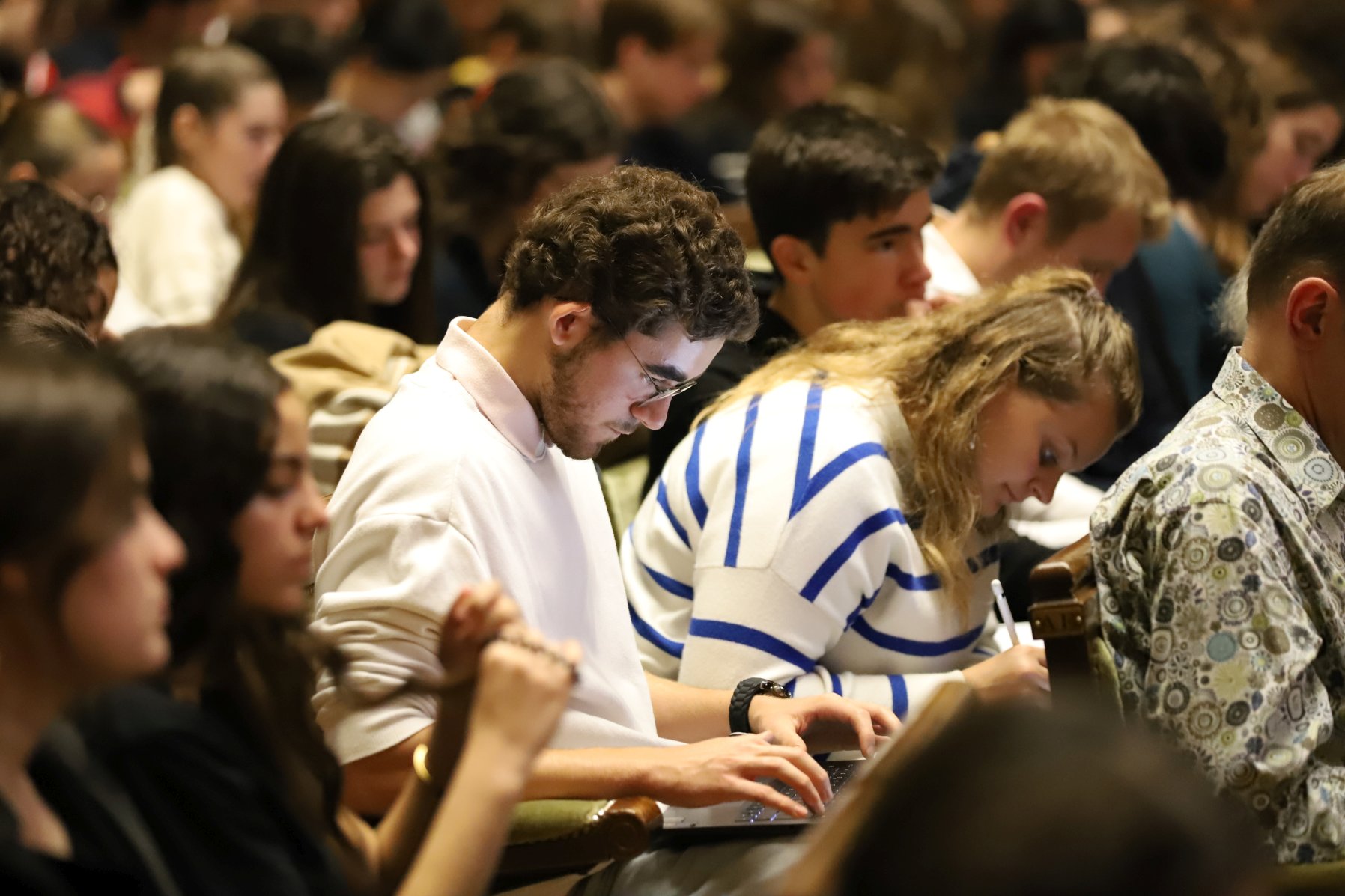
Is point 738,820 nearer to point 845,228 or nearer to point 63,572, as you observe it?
point 63,572

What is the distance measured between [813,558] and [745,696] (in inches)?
8.5

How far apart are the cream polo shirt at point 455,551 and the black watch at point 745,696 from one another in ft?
0.38

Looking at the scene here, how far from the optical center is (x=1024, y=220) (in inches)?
136

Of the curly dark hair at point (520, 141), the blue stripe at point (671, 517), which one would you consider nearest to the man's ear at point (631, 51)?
the curly dark hair at point (520, 141)

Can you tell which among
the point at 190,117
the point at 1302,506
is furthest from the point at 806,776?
the point at 190,117

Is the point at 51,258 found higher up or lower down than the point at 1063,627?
higher up

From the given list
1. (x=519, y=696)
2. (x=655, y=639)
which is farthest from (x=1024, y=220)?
(x=519, y=696)

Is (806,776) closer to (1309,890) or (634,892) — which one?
(634,892)

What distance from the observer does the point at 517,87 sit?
4.06m

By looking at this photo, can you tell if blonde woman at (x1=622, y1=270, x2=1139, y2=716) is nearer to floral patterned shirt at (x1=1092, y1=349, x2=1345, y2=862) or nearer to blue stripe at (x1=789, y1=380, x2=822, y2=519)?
blue stripe at (x1=789, y1=380, x2=822, y2=519)

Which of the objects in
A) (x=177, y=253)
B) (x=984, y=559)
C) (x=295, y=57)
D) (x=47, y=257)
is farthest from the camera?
(x=295, y=57)

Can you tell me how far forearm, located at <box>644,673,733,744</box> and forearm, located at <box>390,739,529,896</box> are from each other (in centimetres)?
86

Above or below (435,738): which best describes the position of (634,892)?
Result: below

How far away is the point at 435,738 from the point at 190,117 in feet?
11.7
